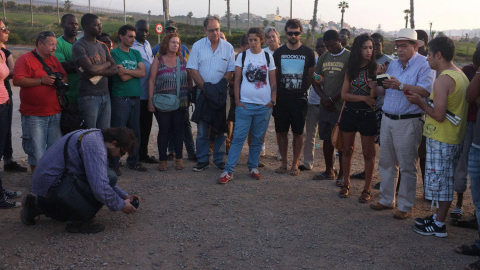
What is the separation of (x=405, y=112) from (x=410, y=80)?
0.36 m

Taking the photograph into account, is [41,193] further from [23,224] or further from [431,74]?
[431,74]

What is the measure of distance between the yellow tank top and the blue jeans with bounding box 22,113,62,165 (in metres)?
4.67

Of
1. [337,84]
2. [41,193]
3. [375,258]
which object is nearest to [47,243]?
[41,193]

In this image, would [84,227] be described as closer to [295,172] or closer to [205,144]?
[205,144]

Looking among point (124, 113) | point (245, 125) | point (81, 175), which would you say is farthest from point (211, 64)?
point (81, 175)

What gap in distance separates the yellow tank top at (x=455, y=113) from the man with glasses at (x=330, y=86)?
199 centimetres

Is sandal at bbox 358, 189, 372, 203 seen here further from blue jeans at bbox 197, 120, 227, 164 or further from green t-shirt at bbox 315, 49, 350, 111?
blue jeans at bbox 197, 120, 227, 164

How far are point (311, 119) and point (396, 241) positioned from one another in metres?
3.14

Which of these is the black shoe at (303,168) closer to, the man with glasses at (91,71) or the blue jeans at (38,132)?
the man with glasses at (91,71)


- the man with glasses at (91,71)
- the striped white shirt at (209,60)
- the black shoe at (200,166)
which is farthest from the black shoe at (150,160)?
the striped white shirt at (209,60)

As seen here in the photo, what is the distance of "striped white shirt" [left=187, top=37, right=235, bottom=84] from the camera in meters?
6.80

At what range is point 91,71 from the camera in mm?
6023

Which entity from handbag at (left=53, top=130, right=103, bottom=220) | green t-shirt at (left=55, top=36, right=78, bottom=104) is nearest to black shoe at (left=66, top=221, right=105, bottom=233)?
handbag at (left=53, top=130, right=103, bottom=220)

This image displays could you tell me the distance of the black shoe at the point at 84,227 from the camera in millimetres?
4524
